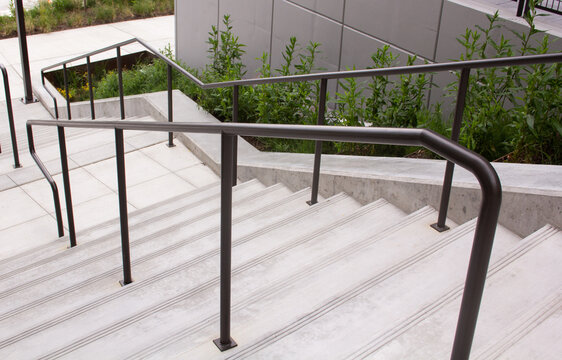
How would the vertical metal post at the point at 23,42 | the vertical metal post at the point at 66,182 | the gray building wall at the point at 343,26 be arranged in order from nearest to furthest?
the vertical metal post at the point at 66,182 < the gray building wall at the point at 343,26 < the vertical metal post at the point at 23,42

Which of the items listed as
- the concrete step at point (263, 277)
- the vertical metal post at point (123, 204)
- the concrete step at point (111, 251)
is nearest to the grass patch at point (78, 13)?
the concrete step at point (111, 251)

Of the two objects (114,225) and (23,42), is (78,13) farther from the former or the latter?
(114,225)

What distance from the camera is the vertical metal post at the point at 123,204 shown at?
2986mm

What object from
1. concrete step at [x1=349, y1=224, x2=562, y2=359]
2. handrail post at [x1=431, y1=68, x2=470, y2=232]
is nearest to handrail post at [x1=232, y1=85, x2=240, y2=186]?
handrail post at [x1=431, y1=68, x2=470, y2=232]

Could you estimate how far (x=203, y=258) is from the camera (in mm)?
3219

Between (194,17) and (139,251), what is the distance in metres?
6.59

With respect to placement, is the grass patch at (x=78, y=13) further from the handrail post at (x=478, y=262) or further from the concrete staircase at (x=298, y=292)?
the handrail post at (x=478, y=262)

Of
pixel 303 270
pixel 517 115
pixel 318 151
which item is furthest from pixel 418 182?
pixel 517 115

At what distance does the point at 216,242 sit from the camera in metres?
3.56

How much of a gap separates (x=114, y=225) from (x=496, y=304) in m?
3.20

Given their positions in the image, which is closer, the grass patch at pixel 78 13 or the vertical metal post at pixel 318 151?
the vertical metal post at pixel 318 151

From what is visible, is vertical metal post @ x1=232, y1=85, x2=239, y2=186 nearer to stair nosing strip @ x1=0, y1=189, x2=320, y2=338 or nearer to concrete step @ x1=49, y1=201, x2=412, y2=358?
stair nosing strip @ x1=0, y1=189, x2=320, y2=338

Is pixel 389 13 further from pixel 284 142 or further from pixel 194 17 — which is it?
pixel 194 17

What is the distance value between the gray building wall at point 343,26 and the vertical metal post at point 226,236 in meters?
3.64
